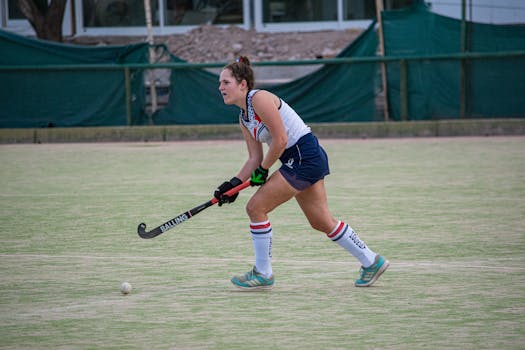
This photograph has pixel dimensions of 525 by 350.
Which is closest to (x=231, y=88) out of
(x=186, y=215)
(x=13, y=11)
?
(x=186, y=215)

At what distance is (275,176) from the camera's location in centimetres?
675

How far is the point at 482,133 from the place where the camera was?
1969cm

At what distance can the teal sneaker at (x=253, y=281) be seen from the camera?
6.85 m

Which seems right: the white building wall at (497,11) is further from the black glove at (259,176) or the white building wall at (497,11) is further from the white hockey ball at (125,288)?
the white hockey ball at (125,288)

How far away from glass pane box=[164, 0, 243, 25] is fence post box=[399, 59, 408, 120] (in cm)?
1209

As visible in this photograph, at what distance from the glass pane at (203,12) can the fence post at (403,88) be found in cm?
1209

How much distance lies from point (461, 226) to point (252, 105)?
3696mm

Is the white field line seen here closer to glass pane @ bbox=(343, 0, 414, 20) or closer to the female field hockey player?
the female field hockey player

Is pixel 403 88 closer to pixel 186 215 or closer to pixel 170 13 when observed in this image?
pixel 170 13

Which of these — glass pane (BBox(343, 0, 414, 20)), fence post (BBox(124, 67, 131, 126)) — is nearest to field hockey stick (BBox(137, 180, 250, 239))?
fence post (BBox(124, 67, 131, 126))

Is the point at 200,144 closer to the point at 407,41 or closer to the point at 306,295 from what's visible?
the point at 407,41

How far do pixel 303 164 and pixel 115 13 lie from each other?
25.9 metres

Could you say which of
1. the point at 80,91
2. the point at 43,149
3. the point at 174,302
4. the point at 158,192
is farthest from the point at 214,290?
the point at 80,91

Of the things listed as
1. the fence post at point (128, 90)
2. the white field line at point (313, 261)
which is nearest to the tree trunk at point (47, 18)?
the fence post at point (128, 90)
